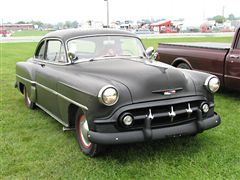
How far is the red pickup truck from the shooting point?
7008 mm

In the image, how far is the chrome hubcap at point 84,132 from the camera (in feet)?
14.2

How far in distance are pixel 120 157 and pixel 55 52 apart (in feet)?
7.59

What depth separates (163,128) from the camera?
4047 millimetres

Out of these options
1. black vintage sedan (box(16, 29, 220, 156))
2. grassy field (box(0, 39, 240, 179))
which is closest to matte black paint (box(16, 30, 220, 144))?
black vintage sedan (box(16, 29, 220, 156))

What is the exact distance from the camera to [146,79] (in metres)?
4.14

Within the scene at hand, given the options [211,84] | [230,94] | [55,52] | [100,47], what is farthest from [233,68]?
[55,52]

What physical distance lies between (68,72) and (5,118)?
6.80 ft

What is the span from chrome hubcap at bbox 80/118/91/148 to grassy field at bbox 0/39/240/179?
174 mm

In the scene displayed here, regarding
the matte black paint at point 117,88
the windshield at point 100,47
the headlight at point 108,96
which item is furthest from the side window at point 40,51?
the headlight at point 108,96

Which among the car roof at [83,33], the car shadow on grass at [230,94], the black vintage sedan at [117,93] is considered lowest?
the car shadow on grass at [230,94]

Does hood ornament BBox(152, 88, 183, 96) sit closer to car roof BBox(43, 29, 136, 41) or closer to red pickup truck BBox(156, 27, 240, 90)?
car roof BBox(43, 29, 136, 41)

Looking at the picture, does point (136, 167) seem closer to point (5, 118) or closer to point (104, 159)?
point (104, 159)

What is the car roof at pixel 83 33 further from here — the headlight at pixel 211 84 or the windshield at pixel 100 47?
the headlight at pixel 211 84

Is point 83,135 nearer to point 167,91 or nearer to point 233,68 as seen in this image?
point 167,91
